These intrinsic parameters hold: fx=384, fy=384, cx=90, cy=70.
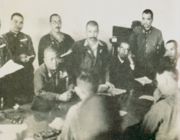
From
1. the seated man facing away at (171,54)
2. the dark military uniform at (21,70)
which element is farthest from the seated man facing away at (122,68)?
the dark military uniform at (21,70)

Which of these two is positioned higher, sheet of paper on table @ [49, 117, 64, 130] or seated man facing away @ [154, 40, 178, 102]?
seated man facing away @ [154, 40, 178, 102]

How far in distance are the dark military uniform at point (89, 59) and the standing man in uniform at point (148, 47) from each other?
9 cm

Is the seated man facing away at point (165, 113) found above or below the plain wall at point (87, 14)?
below

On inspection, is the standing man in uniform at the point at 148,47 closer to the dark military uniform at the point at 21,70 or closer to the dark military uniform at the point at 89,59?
the dark military uniform at the point at 89,59

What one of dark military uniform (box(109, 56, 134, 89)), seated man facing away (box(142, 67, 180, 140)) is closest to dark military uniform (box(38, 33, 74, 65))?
dark military uniform (box(109, 56, 134, 89))

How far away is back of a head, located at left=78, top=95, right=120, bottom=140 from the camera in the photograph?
103cm

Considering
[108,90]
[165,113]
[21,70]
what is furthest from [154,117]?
[21,70]

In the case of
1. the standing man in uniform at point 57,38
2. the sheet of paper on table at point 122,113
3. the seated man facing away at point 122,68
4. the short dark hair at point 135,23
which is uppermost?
the short dark hair at point 135,23

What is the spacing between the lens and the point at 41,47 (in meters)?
1.03

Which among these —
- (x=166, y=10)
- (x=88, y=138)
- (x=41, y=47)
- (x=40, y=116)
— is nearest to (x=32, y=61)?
(x=41, y=47)

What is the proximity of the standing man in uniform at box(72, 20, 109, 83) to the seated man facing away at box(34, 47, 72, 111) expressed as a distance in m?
0.04

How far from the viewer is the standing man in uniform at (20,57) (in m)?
1.01

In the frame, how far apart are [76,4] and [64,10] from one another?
0.04 m

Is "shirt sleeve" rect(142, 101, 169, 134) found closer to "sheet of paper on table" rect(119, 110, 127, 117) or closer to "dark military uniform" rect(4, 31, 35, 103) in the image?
"sheet of paper on table" rect(119, 110, 127, 117)
